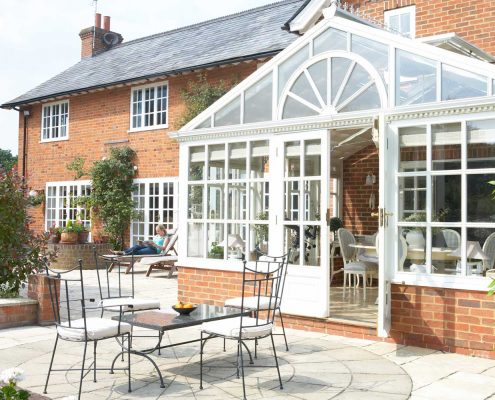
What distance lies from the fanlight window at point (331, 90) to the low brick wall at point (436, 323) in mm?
2220

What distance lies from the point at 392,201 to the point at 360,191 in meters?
4.42

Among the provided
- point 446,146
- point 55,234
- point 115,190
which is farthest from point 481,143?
point 55,234

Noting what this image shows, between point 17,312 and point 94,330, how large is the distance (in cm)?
310

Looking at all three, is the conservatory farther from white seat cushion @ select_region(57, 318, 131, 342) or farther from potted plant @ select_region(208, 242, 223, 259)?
white seat cushion @ select_region(57, 318, 131, 342)

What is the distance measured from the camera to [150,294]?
32.7ft

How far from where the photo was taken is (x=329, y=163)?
6.91 meters

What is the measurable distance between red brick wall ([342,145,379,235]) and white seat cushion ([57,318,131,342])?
673 centimetres

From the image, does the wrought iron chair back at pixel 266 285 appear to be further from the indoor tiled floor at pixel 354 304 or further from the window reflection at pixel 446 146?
the window reflection at pixel 446 146

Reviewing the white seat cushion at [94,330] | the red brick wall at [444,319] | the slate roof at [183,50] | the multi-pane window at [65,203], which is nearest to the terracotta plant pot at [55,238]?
the multi-pane window at [65,203]

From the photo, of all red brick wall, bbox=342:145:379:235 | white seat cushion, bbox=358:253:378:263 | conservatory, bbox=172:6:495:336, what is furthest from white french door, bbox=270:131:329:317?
red brick wall, bbox=342:145:379:235

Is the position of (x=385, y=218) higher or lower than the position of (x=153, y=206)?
lower

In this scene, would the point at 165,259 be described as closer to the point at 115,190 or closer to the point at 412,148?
the point at 115,190

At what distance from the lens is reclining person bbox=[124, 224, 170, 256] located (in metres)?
13.5

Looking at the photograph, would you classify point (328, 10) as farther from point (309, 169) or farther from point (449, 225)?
point (449, 225)
